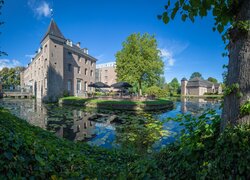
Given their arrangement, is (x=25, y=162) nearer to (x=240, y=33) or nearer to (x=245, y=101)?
(x=245, y=101)

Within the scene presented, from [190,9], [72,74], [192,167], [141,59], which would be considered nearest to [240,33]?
[190,9]

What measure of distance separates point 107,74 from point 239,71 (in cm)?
5017

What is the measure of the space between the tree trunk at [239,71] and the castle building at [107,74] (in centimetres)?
4795

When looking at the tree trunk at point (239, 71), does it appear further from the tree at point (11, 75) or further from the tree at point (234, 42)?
the tree at point (11, 75)

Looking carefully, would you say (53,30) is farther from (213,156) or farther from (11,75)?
(11,75)

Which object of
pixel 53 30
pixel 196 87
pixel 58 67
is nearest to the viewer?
pixel 53 30

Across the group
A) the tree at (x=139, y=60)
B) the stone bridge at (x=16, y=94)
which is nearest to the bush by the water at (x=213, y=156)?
the tree at (x=139, y=60)

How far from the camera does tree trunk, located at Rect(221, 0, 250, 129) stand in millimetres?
1821

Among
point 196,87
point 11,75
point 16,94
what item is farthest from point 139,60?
point 11,75

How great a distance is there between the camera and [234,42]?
1.97 meters

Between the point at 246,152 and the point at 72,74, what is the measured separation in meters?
31.9

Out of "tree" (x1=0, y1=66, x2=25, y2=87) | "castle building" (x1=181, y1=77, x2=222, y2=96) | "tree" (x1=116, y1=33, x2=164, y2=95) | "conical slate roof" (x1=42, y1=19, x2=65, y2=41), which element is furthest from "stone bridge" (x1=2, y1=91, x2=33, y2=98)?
"castle building" (x1=181, y1=77, x2=222, y2=96)

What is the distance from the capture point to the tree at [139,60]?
86.3 ft

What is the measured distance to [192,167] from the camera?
200 centimetres
